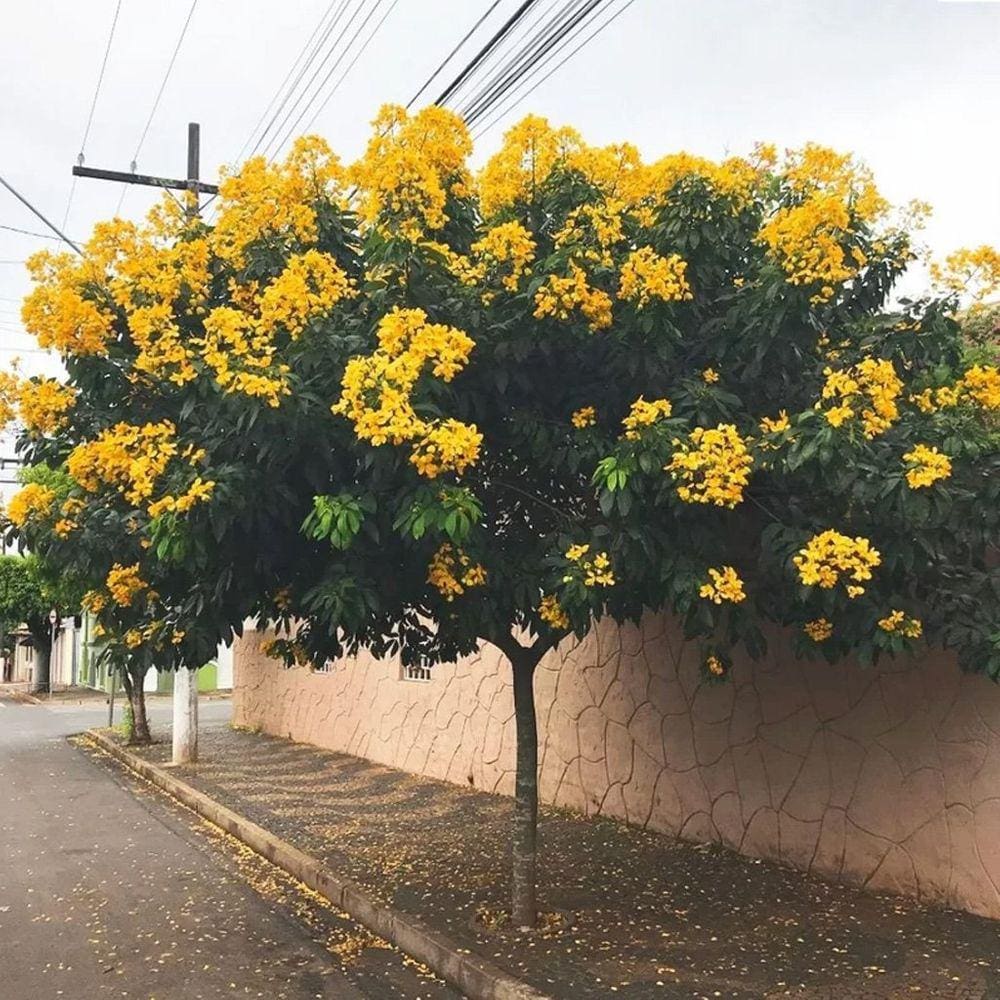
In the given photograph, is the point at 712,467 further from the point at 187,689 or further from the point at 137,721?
the point at 137,721

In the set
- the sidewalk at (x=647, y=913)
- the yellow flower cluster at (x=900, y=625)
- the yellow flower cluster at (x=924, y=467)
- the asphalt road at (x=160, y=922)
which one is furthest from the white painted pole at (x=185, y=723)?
the yellow flower cluster at (x=924, y=467)

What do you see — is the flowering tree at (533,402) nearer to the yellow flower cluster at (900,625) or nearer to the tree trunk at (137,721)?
the yellow flower cluster at (900,625)

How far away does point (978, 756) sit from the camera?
6.10 metres

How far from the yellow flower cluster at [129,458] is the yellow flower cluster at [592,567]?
2.02 meters

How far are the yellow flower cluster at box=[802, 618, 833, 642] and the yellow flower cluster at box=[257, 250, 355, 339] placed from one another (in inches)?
114

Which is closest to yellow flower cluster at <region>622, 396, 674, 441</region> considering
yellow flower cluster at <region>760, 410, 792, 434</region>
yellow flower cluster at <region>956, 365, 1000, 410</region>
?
yellow flower cluster at <region>760, 410, 792, 434</region>

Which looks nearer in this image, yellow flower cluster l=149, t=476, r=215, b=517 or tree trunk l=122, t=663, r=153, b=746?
yellow flower cluster l=149, t=476, r=215, b=517

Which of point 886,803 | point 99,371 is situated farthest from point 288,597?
point 886,803

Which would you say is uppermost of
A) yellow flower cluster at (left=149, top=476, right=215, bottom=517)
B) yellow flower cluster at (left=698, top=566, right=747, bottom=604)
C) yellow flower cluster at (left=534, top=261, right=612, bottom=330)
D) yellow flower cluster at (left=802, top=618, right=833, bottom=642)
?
yellow flower cluster at (left=534, top=261, right=612, bottom=330)

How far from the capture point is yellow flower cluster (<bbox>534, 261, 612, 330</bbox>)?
5.03m

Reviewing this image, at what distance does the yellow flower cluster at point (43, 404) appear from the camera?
18.2ft

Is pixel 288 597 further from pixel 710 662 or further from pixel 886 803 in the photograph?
pixel 886 803

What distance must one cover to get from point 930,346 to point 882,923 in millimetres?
3325

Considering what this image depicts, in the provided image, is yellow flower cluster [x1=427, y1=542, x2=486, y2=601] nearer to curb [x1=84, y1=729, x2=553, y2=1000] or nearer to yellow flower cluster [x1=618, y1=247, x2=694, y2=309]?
yellow flower cluster [x1=618, y1=247, x2=694, y2=309]
